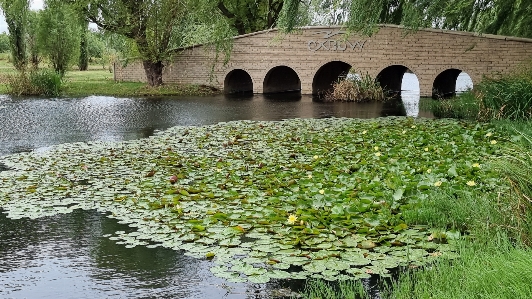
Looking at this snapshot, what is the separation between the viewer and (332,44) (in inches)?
1109

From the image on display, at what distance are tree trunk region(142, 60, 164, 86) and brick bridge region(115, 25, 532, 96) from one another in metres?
1.16

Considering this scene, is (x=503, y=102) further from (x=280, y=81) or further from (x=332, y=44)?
(x=280, y=81)

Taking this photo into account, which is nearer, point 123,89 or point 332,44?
point 332,44

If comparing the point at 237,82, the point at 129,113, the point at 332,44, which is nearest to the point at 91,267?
the point at 129,113

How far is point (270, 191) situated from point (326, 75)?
2402cm

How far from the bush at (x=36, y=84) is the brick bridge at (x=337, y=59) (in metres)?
5.52

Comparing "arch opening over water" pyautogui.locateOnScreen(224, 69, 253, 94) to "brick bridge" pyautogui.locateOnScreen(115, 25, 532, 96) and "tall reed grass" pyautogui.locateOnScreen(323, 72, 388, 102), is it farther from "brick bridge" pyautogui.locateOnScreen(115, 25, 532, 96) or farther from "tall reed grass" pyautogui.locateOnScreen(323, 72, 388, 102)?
"tall reed grass" pyautogui.locateOnScreen(323, 72, 388, 102)

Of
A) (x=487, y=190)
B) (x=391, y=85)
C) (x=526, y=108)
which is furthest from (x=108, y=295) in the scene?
(x=391, y=85)

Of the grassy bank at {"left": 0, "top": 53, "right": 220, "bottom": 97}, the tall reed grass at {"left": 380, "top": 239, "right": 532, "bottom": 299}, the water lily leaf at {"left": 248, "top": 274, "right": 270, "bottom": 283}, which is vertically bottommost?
the water lily leaf at {"left": 248, "top": 274, "right": 270, "bottom": 283}

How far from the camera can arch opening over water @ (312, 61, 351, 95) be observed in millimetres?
30031

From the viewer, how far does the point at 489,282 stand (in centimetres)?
430

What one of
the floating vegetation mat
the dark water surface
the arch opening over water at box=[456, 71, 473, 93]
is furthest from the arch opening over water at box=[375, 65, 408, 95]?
the dark water surface

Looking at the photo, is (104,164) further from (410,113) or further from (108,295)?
(410,113)

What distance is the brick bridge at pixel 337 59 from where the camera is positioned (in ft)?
82.4
